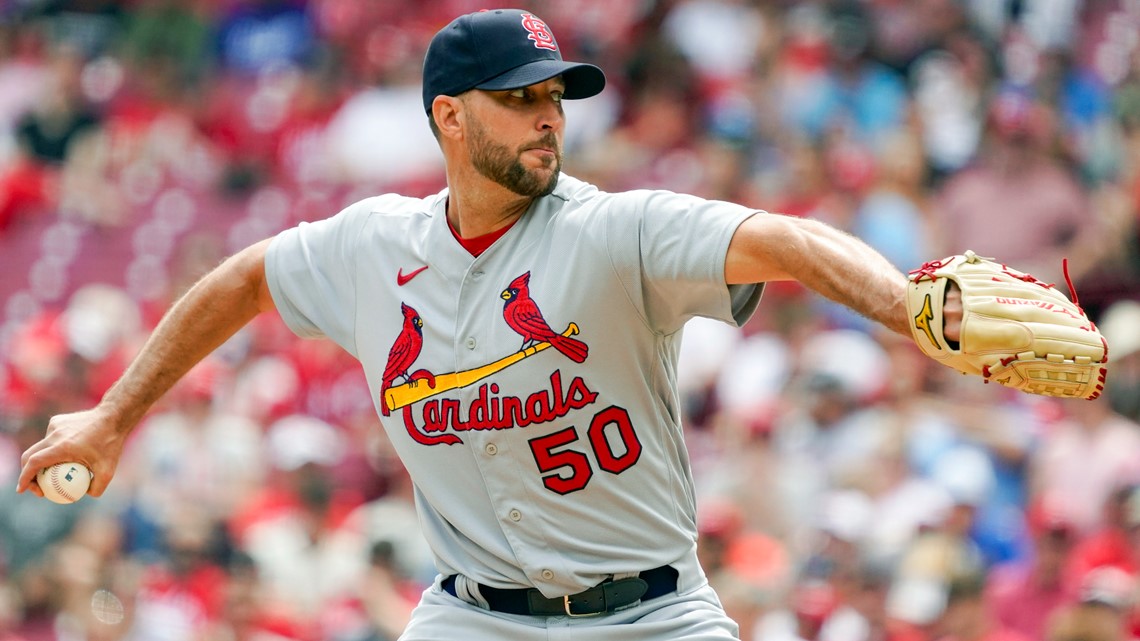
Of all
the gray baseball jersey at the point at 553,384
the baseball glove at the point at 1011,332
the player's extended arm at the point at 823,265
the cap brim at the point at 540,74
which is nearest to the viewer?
the baseball glove at the point at 1011,332

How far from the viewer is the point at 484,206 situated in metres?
3.56

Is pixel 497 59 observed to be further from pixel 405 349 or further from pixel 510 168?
pixel 405 349

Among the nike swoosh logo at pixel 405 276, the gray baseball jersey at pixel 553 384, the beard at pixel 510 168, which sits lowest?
the gray baseball jersey at pixel 553 384

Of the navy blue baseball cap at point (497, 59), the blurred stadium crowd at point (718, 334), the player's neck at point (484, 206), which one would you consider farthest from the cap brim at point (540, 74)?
the blurred stadium crowd at point (718, 334)

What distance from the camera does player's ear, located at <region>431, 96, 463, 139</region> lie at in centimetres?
358

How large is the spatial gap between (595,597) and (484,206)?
90 cm

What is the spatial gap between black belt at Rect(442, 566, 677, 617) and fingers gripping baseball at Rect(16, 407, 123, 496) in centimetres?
97

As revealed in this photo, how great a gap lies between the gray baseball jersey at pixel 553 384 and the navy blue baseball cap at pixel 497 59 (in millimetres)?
262

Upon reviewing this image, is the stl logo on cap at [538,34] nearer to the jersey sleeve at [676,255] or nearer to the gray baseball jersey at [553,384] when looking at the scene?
the gray baseball jersey at [553,384]

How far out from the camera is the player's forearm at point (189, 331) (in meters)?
3.79

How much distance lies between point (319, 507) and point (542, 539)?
4.64 metres

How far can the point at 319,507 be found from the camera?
784 centimetres

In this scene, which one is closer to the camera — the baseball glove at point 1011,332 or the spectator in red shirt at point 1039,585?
the baseball glove at point 1011,332

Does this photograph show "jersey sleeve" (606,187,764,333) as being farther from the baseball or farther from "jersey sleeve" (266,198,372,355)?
the baseball
